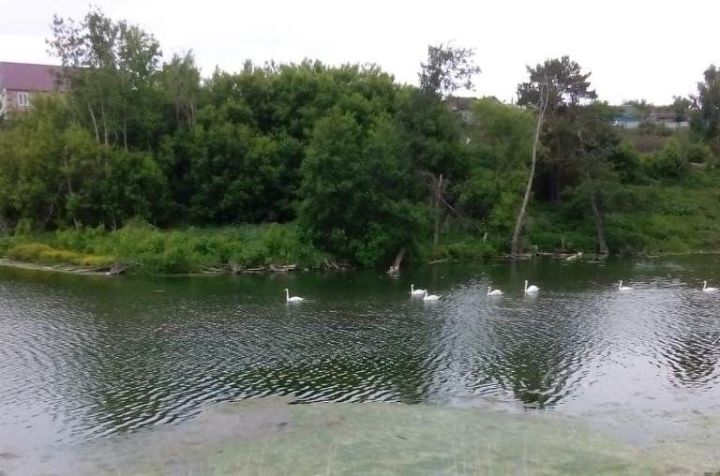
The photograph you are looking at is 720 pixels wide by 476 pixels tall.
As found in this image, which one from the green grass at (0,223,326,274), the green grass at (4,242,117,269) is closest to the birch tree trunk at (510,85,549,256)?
the green grass at (0,223,326,274)

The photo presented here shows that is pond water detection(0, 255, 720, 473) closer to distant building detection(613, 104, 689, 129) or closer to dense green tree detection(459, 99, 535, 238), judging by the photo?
dense green tree detection(459, 99, 535, 238)

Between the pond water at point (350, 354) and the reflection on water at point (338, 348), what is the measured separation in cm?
10

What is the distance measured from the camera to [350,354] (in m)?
28.0

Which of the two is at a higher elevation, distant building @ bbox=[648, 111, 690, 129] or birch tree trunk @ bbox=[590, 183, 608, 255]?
distant building @ bbox=[648, 111, 690, 129]

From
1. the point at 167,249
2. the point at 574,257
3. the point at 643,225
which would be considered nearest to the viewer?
the point at 167,249

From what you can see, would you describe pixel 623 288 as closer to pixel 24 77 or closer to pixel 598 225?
pixel 598 225

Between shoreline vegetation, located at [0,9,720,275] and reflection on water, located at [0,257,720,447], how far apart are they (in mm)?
7989

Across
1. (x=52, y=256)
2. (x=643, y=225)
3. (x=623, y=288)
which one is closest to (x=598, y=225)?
(x=643, y=225)

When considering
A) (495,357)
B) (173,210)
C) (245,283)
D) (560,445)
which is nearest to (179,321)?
(245,283)

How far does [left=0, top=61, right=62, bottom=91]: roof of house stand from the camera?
10800 centimetres

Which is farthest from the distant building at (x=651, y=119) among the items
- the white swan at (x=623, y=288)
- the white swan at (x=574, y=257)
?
the white swan at (x=623, y=288)

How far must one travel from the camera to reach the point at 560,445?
1864cm

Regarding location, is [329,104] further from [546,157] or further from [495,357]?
[495,357]

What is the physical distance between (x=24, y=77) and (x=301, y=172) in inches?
3037
